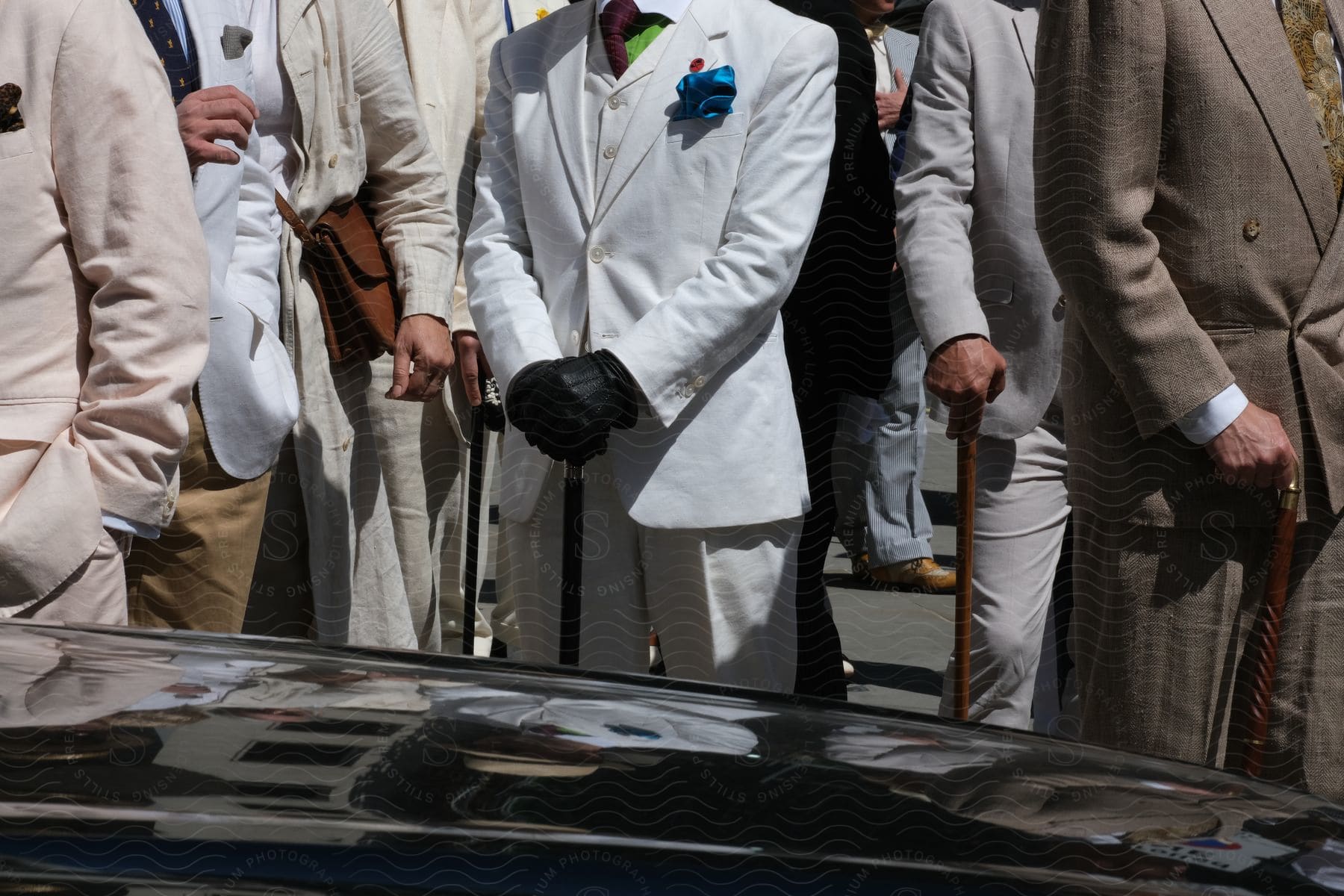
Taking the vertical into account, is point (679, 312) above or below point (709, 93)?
below

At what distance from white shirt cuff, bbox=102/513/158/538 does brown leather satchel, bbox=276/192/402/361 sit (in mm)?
1196

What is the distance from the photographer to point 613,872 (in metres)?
1.10

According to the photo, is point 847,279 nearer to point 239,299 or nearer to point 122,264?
point 239,299

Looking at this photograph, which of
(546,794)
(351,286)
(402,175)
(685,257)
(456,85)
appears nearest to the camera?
(546,794)

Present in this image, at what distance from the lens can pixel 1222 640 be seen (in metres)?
2.46

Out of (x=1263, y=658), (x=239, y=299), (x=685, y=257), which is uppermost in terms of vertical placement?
(x=685, y=257)

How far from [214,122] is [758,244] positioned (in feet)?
3.12

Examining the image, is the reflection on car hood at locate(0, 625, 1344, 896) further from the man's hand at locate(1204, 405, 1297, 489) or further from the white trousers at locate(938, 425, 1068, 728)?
the white trousers at locate(938, 425, 1068, 728)

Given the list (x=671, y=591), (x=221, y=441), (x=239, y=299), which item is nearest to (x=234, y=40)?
(x=239, y=299)

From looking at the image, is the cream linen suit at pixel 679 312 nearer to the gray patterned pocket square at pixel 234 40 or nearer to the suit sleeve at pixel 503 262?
the suit sleeve at pixel 503 262

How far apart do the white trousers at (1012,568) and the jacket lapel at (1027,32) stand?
75cm

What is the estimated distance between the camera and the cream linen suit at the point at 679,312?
275 cm

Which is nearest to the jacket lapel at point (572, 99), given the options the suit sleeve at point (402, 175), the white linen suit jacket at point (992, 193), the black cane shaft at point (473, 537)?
the suit sleeve at point (402, 175)

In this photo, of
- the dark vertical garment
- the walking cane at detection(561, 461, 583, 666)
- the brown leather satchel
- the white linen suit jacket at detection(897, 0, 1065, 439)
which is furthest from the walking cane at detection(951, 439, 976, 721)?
the brown leather satchel
